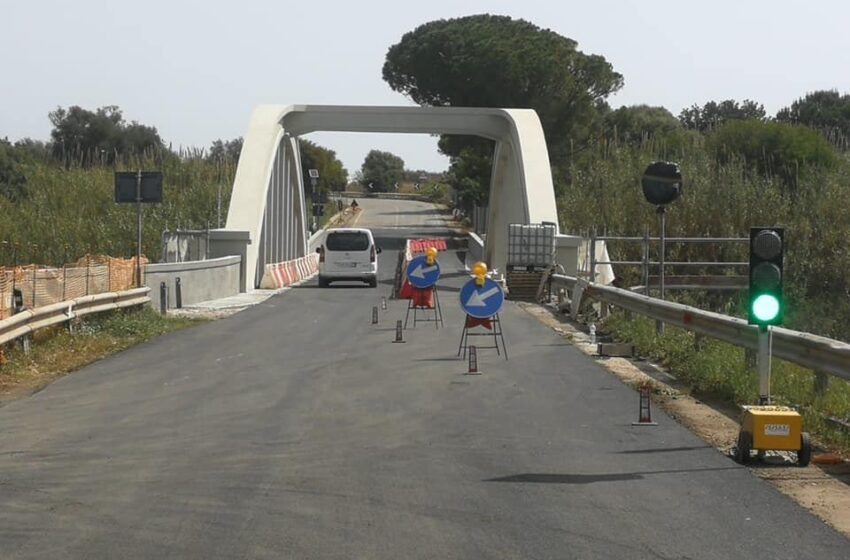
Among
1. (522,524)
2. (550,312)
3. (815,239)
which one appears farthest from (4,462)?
(815,239)

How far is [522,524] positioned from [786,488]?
7.42 ft

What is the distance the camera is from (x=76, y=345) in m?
17.9

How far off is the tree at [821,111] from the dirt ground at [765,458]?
88.5m

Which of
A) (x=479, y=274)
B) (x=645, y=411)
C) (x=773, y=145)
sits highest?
(x=773, y=145)

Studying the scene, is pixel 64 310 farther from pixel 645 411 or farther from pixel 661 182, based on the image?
pixel 645 411

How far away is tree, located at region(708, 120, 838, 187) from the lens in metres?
62.6

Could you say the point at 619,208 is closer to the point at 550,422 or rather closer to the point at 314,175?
the point at 314,175

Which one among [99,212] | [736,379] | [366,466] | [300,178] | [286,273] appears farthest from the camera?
[300,178]

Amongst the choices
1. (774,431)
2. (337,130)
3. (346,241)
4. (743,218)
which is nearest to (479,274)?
(774,431)

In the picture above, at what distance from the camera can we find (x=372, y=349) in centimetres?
1786

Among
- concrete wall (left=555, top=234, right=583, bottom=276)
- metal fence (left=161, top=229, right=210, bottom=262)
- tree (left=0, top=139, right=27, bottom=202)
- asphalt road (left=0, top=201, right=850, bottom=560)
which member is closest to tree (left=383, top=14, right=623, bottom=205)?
tree (left=0, top=139, right=27, bottom=202)

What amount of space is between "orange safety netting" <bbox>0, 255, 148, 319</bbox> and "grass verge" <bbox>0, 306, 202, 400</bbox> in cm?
49

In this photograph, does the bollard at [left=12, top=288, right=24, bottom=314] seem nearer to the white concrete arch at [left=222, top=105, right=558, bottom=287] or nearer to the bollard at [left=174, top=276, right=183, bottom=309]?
the bollard at [left=174, top=276, right=183, bottom=309]

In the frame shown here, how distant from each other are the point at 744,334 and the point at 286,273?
31.1m
